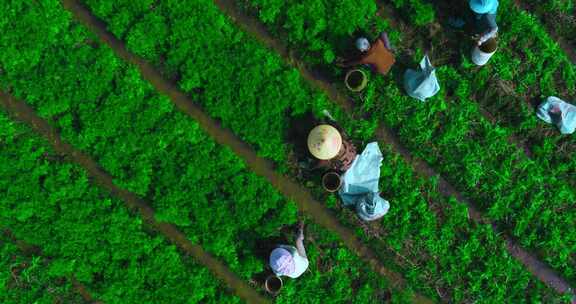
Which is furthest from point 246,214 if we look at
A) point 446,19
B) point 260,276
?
point 446,19

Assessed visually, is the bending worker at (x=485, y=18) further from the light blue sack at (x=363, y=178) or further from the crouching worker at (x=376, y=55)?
the light blue sack at (x=363, y=178)

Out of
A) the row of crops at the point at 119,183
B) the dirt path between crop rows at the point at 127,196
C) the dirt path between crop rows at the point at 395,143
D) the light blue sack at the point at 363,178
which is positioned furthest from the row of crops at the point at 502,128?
the dirt path between crop rows at the point at 127,196

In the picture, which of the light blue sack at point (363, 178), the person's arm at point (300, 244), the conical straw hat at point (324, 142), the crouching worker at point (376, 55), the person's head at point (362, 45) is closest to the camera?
the conical straw hat at point (324, 142)

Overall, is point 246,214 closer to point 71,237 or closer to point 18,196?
point 71,237

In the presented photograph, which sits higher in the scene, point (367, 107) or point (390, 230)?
point (367, 107)

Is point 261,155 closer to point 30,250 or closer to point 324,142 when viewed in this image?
point 324,142

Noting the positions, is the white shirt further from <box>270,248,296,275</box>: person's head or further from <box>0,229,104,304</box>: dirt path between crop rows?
<box>0,229,104,304</box>: dirt path between crop rows

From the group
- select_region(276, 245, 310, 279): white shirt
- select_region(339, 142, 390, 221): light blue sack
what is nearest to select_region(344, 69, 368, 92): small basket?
select_region(339, 142, 390, 221): light blue sack
